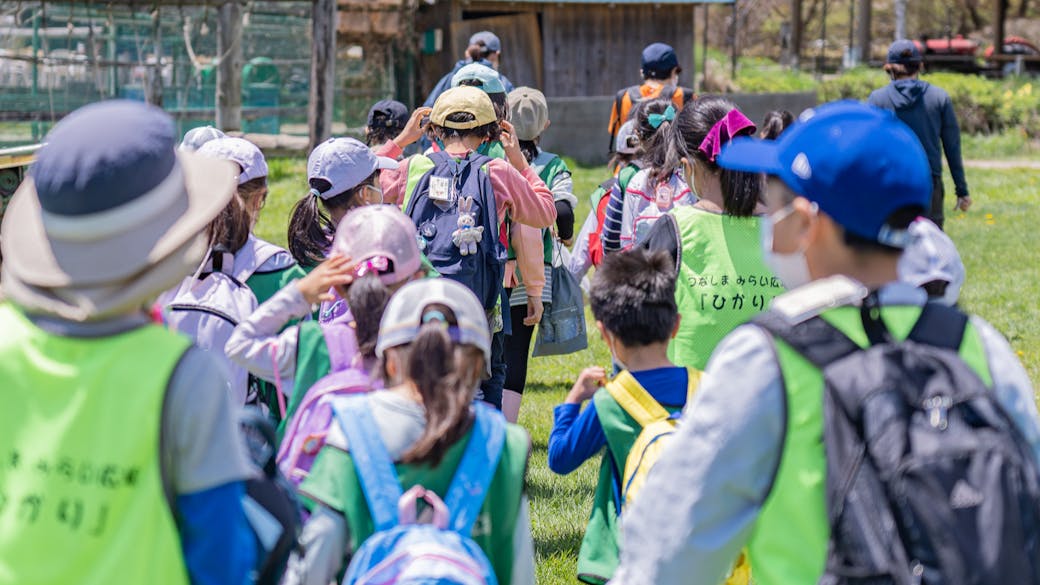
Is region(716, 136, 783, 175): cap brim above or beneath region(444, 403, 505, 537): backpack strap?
above

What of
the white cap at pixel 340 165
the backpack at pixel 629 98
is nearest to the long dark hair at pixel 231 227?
the white cap at pixel 340 165

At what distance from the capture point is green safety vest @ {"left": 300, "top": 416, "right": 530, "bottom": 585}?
277cm

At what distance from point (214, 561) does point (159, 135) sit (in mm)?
718

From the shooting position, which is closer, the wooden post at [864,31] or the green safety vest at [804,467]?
the green safety vest at [804,467]

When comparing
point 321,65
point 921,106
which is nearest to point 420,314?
point 921,106

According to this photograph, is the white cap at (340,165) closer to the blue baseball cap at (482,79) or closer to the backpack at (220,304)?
the backpack at (220,304)

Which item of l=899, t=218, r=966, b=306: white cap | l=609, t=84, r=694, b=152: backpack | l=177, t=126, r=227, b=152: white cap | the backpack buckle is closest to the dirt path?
l=609, t=84, r=694, b=152: backpack

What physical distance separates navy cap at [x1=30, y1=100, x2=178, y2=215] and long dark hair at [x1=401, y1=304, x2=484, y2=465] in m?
0.75

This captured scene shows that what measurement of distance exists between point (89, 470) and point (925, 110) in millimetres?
8833

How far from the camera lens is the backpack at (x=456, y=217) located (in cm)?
515

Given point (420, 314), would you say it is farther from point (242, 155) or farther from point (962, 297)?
point (962, 297)

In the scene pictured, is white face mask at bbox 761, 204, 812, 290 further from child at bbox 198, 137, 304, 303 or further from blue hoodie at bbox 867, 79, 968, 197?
blue hoodie at bbox 867, 79, 968, 197

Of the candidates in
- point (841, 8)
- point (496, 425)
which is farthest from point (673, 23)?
point (841, 8)

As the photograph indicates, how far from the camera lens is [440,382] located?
2.84 m
